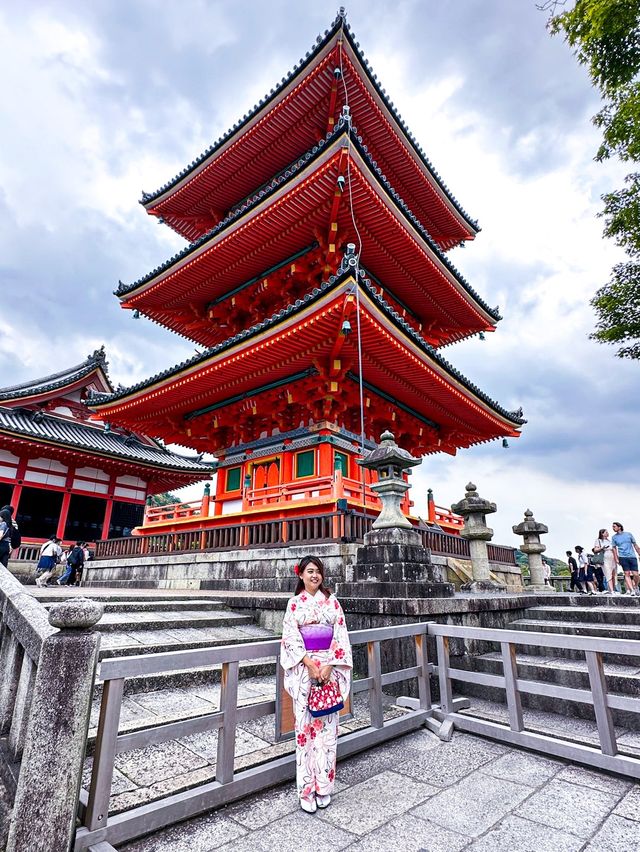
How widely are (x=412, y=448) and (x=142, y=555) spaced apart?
9.65m

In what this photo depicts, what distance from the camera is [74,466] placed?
19.5m

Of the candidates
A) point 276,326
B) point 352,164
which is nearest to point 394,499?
point 276,326

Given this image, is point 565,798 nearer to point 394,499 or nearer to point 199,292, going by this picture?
point 394,499

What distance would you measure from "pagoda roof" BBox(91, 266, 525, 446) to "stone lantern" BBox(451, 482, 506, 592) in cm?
365

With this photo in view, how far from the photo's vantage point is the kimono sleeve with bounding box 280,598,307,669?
10.9 feet

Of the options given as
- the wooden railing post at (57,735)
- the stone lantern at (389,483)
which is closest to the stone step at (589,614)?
the stone lantern at (389,483)

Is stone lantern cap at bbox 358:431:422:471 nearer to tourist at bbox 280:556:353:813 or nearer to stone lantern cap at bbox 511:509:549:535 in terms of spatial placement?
tourist at bbox 280:556:353:813

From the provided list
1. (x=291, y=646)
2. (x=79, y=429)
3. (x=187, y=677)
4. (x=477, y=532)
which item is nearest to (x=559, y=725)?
(x=291, y=646)

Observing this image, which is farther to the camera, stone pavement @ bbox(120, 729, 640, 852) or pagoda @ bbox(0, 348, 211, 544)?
pagoda @ bbox(0, 348, 211, 544)

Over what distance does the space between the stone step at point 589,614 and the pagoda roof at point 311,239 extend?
9.94 metres

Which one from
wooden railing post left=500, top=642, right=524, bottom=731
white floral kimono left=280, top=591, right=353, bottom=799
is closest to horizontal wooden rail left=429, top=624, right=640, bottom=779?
wooden railing post left=500, top=642, right=524, bottom=731

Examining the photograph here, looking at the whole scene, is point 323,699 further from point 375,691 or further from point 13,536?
point 13,536

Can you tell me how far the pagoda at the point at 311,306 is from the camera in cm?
1084

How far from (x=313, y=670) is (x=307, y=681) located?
4.9 inches
